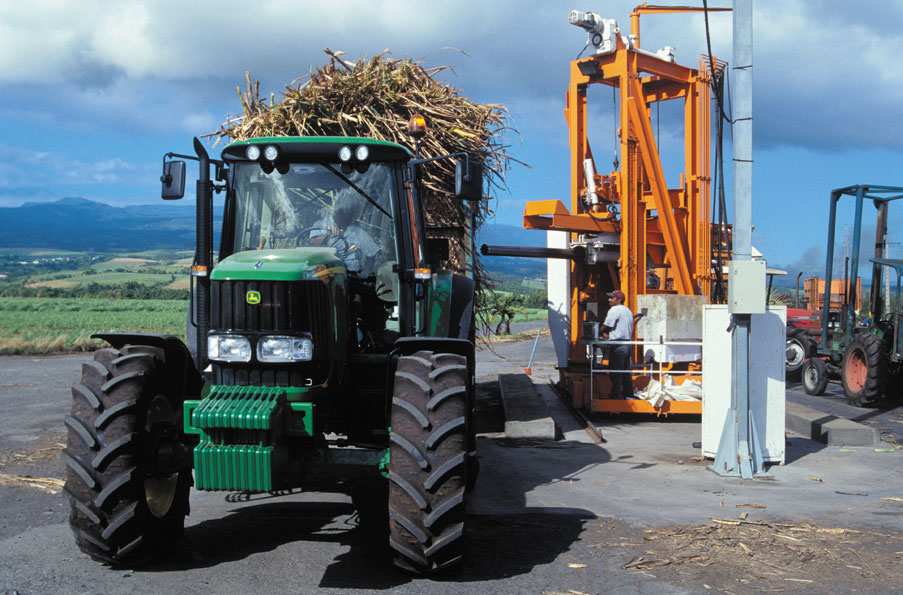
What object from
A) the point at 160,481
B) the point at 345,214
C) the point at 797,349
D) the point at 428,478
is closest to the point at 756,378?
the point at 345,214

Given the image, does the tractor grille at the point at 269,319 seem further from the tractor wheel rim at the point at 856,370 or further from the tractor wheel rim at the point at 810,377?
the tractor wheel rim at the point at 810,377

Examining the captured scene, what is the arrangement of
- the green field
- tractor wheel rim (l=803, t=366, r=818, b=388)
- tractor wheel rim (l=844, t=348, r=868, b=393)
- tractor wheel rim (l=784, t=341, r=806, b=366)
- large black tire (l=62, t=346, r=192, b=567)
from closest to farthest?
1. large black tire (l=62, t=346, r=192, b=567)
2. tractor wheel rim (l=844, t=348, r=868, b=393)
3. tractor wheel rim (l=803, t=366, r=818, b=388)
4. tractor wheel rim (l=784, t=341, r=806, b=366)
5. the green field

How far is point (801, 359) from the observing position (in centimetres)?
1778

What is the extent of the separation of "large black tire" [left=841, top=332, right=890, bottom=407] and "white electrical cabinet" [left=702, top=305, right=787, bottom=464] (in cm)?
602

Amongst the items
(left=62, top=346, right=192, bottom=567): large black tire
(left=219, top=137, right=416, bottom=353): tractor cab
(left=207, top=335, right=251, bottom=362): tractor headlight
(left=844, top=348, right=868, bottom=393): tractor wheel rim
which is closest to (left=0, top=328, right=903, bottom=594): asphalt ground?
(left=62, top=346, right=192, bottom=567): large black tire

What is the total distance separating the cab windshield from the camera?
6.36 m

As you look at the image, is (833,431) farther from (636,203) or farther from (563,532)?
(563,532)

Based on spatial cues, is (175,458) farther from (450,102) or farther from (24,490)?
(450,102)

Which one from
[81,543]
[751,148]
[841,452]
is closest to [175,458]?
[81,543]

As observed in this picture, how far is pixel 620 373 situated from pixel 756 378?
10.6ft

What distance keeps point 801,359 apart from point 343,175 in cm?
1423

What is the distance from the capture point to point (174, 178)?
614cm

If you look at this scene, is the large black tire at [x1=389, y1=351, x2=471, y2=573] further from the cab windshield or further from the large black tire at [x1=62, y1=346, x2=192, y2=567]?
the cab windshield

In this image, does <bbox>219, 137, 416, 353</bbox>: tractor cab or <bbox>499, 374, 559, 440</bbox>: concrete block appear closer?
<bbox>219, 137, 416, 353</bbox>: tractor cab
